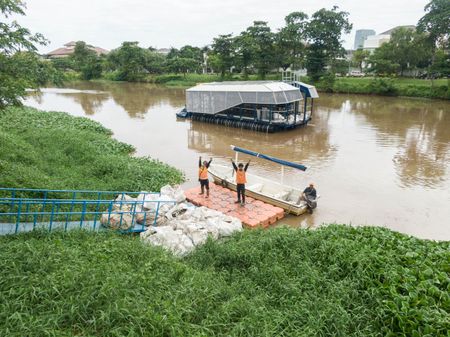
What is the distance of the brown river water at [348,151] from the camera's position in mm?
10820

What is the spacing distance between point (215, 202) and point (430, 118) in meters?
24.4

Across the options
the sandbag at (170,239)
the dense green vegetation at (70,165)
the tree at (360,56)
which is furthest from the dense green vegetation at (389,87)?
the sandbag at (170,239)

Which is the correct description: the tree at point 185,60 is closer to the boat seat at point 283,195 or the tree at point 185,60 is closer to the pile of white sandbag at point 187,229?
the boat seat at point 283,195

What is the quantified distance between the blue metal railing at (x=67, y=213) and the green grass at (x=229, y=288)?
2.30 feet

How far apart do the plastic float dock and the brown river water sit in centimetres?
68

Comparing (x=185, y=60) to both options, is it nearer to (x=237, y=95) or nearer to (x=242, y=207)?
(x=237, y=95)

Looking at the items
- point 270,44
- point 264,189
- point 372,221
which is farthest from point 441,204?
point 270,44

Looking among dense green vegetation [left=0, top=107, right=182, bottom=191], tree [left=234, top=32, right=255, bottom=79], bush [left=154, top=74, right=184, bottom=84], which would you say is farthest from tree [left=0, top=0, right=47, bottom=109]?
bush [left=154, top=74, right=184, bottom=84]

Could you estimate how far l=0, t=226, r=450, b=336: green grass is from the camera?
406cm

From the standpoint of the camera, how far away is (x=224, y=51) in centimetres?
5162

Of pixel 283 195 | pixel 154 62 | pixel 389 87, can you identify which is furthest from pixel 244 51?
pixel 283 195

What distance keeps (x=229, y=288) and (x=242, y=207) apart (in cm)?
521

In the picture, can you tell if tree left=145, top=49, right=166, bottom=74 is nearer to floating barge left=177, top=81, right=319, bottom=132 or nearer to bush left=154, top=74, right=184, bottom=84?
bush left=154, top=74, right=184, bottom=84

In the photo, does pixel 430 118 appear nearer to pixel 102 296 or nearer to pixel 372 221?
pixel 372 221
